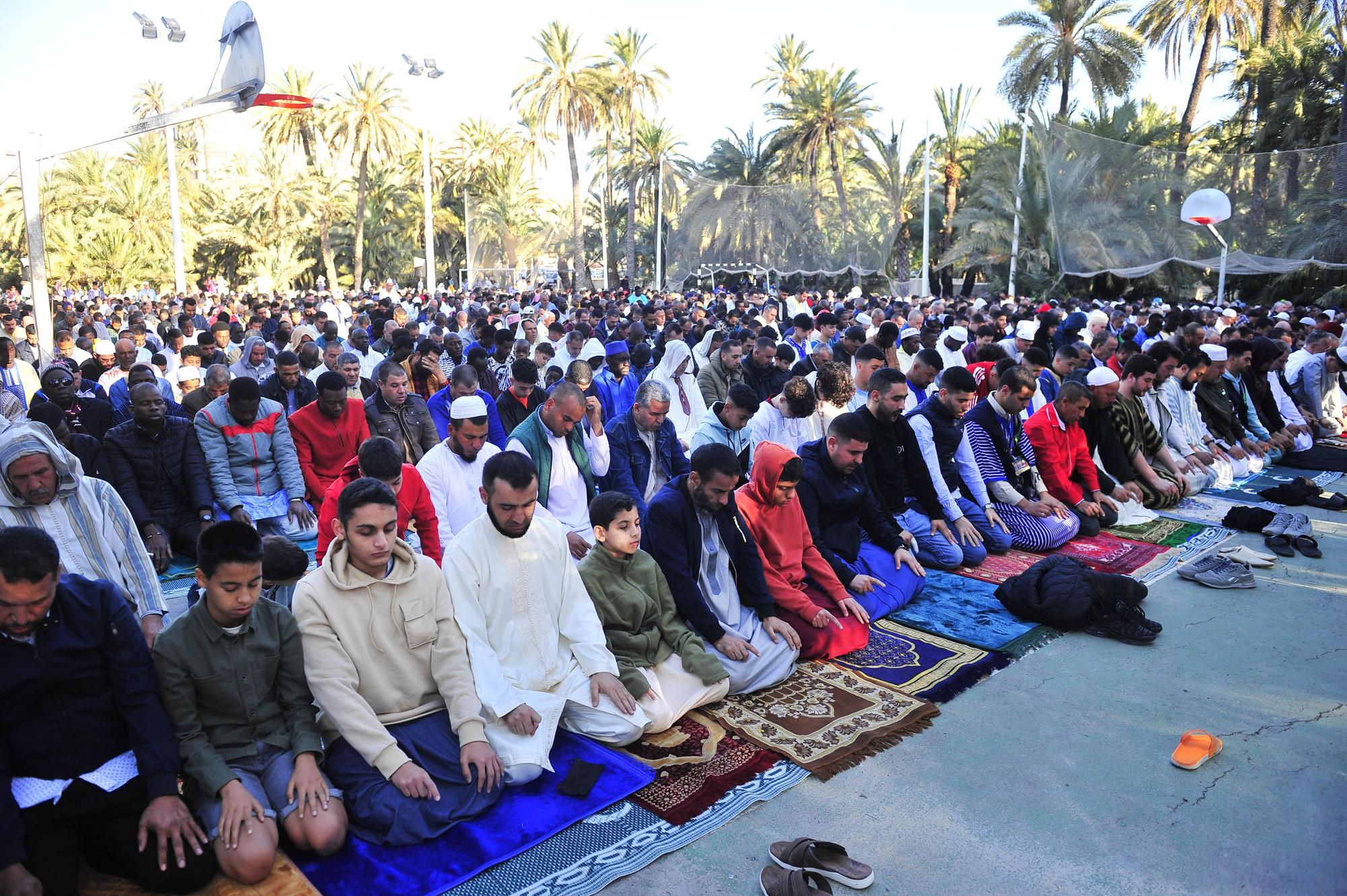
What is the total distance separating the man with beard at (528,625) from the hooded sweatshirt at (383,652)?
0.50ft

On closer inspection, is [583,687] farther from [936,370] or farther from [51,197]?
[51,197]

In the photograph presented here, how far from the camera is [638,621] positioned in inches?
160

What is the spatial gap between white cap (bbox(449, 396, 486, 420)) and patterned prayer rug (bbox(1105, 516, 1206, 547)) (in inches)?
188

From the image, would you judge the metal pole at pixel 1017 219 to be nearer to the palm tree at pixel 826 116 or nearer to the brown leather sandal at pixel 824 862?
A: the palm tree at pixel 826 116

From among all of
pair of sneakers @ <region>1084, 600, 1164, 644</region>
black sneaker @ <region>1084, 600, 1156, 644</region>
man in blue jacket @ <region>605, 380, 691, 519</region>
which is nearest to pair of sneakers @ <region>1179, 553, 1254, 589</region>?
pair of sneakers @ <region>1084, 600, 1164, 644</region>

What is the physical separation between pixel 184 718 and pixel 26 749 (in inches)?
16.5

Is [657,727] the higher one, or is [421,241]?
[421,241]

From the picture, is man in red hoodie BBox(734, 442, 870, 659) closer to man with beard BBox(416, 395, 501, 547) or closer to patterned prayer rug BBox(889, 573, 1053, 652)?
patterned prayer rug BBox(889, 573, 1053, 652)

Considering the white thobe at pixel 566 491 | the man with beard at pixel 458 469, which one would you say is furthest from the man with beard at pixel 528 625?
the white thobe at pixel 566 491

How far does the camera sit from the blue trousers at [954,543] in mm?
6141

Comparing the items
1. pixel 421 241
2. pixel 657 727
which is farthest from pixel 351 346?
pixel 421 241

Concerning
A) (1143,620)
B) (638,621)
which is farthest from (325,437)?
(1143,620)

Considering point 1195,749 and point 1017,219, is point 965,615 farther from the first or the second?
point 1017,219

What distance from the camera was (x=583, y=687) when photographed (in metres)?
3.79
